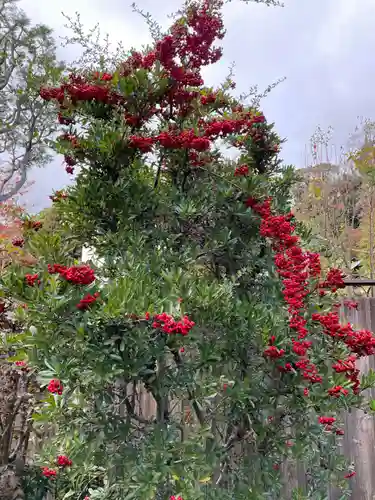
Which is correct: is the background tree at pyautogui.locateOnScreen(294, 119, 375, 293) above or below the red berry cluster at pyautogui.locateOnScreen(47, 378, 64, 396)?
above

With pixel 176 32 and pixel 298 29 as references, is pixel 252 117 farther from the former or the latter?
pixel 298 29

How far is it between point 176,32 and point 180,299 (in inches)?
53.4

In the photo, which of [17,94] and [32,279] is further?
[17,94]

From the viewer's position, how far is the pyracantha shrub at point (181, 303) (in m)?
1.77

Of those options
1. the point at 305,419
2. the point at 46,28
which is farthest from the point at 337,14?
the point at 46,28

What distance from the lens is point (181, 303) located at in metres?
1.86

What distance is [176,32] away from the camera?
2.30 metres

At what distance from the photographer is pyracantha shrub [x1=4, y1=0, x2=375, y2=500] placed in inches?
69.7

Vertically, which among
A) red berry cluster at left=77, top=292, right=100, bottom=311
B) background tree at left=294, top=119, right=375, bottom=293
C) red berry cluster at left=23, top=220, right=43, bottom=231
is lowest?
red berry cluster at left=77, top=292, right=100, bottom=311

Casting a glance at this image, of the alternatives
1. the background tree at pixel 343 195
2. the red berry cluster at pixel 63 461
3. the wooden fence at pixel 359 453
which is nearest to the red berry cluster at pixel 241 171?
the red berry cluster at pixel 63 461

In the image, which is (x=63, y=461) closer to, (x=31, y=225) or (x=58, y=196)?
(x=31, y=225)

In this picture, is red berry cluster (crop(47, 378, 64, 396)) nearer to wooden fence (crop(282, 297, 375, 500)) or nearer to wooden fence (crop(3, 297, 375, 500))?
wooden fence (crop(3, 297, 375, 500))

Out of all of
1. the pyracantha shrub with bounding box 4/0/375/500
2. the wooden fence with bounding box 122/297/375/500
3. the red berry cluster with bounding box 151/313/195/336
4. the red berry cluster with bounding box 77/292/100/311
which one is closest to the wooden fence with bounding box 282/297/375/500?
the wooden fence with bounding box 122/297/375/500

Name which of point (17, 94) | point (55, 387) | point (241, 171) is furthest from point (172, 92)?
point (17, 94)
